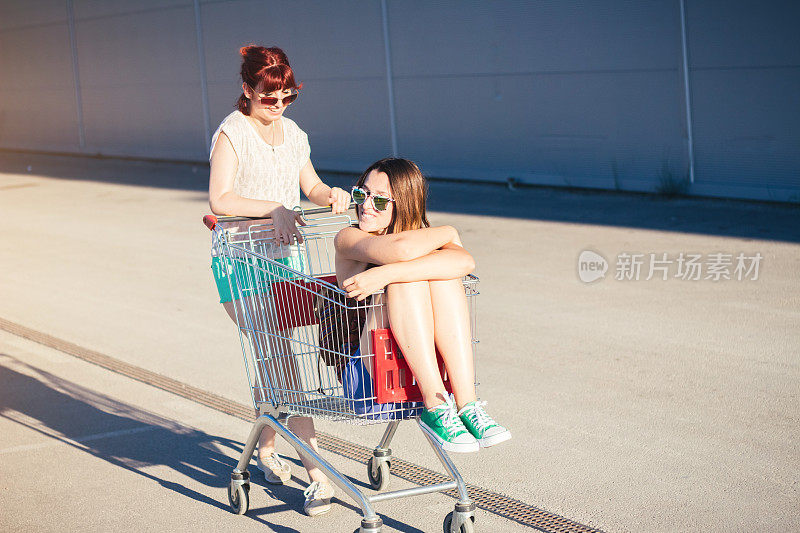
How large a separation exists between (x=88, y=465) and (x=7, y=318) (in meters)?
3.48

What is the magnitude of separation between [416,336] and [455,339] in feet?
0.50

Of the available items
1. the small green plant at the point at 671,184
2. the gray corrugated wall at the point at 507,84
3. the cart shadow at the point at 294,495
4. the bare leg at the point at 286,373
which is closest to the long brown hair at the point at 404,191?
the bare leg at the point at 286,373

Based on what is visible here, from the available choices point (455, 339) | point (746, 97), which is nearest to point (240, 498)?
point (455, 339)

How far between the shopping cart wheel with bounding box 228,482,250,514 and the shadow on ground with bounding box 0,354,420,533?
46 mm

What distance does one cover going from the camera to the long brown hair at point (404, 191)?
393 centimetres

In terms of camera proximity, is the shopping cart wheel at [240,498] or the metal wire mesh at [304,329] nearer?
the metal wire mesh at [304,329]

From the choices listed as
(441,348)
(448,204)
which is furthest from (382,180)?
(448,204)

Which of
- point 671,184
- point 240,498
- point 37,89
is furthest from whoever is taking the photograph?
point 37,89

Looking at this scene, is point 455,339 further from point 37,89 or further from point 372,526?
point 37,89

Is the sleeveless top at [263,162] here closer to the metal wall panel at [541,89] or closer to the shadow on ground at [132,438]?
the shadow on ground at [132,438]

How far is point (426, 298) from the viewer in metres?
3.77

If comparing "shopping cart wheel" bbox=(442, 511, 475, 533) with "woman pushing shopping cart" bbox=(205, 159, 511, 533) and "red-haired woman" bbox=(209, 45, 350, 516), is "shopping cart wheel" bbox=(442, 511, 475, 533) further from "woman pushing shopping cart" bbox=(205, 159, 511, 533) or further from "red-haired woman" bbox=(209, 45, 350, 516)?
"red-haired woman" bbox=(209, 45, 350, 516)

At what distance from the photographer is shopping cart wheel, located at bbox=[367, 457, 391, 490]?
4.55 metres

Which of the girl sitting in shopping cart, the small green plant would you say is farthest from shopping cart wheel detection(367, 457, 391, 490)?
the small green plant
